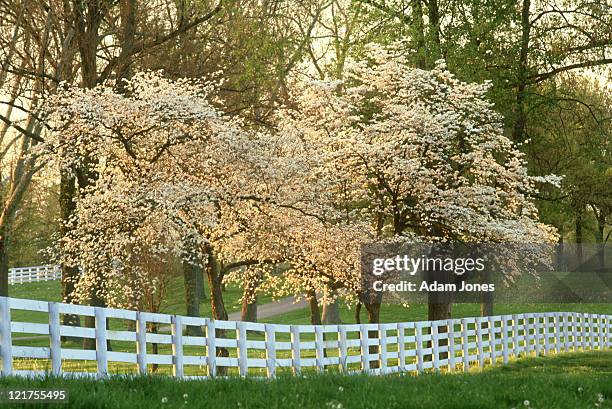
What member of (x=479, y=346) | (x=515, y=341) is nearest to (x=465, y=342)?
(x=479, y=346)

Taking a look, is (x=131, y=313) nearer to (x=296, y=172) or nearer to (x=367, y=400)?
(x=367, y=400)

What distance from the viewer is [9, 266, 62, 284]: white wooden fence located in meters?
68.9

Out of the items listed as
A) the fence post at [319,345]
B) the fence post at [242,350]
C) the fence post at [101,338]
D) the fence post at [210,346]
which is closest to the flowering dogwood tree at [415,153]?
the fence post at [319,345]

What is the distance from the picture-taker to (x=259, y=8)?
30.0 meters

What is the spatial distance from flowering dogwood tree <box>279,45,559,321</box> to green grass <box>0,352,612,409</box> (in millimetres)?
13196

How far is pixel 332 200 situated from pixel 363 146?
1.72m

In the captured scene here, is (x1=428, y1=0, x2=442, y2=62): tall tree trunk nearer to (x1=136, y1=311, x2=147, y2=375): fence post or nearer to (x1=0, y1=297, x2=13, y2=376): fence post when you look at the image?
(x1=136, y1=311, x2=147, y2=375): fence post

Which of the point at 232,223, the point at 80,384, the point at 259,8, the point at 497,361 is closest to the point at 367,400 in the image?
the point at 80,384

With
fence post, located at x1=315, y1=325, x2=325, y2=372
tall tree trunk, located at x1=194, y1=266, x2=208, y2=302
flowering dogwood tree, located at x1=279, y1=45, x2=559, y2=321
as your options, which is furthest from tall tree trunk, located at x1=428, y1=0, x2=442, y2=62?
tall tree trunk, located at x1=194, y1=266, x2=208, y2=302

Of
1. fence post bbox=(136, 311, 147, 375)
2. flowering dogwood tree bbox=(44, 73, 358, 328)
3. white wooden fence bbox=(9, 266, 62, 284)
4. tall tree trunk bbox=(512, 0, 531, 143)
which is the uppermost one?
tall tree trunk bbox=(512, 0, 531, 143)

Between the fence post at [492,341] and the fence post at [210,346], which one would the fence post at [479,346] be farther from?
the fence post at [210,346]

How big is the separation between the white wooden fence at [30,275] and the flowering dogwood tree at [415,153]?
1778 inches

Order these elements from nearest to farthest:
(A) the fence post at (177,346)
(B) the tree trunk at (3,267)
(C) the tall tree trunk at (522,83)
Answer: (A) the fence post at (177,346) → (C) the tall tree trunk at (522,83) → (B) the tree trunk at (3,267)

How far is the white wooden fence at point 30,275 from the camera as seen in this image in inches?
2714
